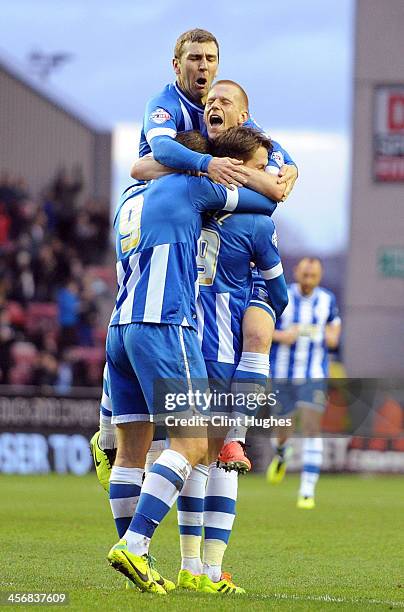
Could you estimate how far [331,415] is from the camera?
18.4 meters

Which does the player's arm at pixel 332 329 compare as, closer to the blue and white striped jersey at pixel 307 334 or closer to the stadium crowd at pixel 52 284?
the blue and white striped jersey at pixel 307 334

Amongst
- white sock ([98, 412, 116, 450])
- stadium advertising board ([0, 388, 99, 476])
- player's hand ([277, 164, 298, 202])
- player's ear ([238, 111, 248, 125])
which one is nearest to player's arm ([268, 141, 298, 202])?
player's hand ([277, 164, 298, 202])

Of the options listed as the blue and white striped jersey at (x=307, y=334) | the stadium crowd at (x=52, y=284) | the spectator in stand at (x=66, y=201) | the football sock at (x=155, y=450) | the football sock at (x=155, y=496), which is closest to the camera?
the football sock at (x=155, y=496)

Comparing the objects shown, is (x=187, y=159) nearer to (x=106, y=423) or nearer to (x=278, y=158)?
(x=278, y=158)

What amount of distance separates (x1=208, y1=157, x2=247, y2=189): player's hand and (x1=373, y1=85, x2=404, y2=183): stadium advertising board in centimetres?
1642

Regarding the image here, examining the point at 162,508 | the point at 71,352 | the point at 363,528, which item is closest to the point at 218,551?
the point at 162,508

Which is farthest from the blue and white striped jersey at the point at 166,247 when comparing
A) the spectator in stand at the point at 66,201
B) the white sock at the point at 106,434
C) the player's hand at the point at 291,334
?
the spectator in stand at the point at 66,201

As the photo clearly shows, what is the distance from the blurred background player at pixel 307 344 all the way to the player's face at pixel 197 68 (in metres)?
7.36

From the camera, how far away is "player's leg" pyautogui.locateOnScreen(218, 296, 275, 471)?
5973mm

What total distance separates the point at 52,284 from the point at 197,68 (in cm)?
1829

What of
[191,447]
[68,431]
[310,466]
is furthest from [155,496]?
[68,431]

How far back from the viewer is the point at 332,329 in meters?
13.6

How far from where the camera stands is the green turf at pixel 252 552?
223 inches

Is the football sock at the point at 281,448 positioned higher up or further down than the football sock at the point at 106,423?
further down
